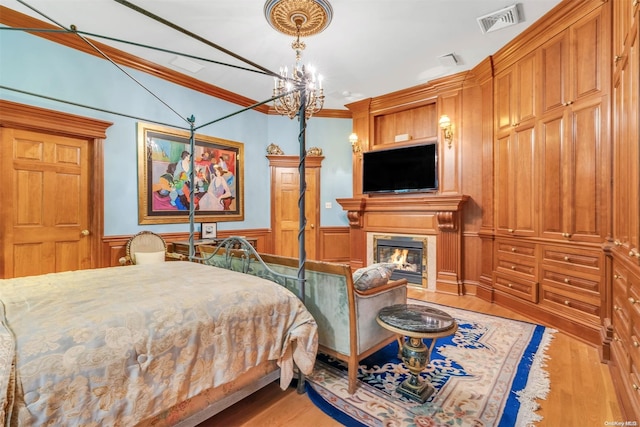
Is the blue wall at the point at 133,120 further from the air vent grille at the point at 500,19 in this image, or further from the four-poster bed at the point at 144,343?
the air vent grille at the point at 500,19

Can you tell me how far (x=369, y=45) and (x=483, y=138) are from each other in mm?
1939

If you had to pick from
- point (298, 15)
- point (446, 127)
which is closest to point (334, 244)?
point (446, 127)

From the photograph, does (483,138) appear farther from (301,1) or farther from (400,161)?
(301,1)

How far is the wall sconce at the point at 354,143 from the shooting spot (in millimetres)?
5203

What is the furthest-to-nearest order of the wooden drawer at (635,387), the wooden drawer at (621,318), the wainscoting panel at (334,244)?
the wainscoting panel at (334,244)
the wooden drawer at (621,318)
the wooden drawer at (635,387)

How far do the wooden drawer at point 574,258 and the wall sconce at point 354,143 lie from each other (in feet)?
10.5

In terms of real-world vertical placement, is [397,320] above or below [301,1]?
below

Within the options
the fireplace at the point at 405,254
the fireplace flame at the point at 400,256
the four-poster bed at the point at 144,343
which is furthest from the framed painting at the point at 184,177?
the fireplace flame at the point at 400,256

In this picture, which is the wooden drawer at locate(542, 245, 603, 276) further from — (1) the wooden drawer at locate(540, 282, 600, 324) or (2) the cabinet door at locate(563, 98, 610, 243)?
(1) the wooden drawer at locate(540, 282, 600, 324)

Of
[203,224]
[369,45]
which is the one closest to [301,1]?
[369,45]

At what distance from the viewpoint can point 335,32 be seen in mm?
3146

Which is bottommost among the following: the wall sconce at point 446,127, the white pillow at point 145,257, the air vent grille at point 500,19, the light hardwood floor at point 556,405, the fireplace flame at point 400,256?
the light hardwood floor at point 556,405

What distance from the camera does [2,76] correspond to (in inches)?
110

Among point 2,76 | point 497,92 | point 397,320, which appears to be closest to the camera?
point 397,320
